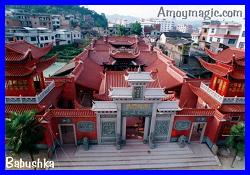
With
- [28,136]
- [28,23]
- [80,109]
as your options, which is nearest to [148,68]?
[80,109]

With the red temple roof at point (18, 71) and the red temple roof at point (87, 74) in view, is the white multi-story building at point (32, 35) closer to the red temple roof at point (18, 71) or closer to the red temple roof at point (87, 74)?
the red temple roof at point (87, 74)

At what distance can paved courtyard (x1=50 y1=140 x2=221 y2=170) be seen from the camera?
12094mm

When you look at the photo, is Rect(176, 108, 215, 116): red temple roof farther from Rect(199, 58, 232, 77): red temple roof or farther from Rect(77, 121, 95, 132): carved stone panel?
Rect(77, 121, 95, 132): carved stone panel

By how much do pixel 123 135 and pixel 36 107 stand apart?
21.1ft

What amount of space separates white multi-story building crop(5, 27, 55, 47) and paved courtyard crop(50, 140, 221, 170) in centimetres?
3651

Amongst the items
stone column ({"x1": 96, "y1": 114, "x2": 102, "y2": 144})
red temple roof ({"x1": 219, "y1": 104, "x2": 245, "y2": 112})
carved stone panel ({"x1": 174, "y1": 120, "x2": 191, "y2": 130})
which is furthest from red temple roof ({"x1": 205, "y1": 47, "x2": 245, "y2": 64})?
stone column ({"x1": 96, "y1": 114, "x2": 102, "y2": 144})

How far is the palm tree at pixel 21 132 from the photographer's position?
9852 millimetres

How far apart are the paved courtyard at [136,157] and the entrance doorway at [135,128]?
807 millimetres

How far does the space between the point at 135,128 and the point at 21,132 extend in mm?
8495

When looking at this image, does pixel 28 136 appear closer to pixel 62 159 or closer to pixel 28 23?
pixel 62 159

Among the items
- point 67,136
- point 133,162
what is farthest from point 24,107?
point 133,162

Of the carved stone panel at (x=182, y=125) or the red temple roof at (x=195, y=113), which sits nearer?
the red temple roof at (x=195, y=113)

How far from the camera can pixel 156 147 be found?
44.4 feet

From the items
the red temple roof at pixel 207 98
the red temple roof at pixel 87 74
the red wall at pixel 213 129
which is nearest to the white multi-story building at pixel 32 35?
the red temple roof at pixel 87 74
